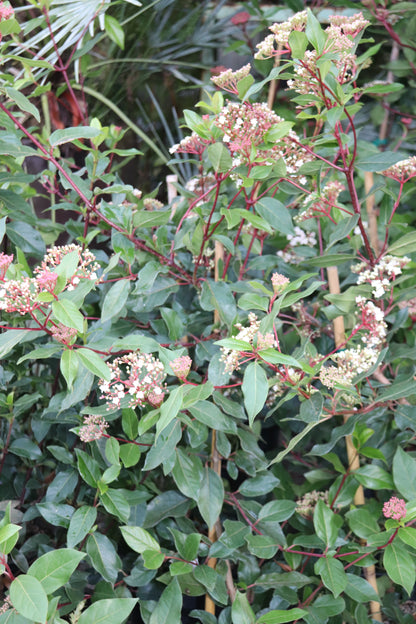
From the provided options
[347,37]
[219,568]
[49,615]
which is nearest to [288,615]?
[219,568]

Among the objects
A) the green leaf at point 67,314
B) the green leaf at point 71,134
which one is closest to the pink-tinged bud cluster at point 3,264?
the green leaf at point 67,314

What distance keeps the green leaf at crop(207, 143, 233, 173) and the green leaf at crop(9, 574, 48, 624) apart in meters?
0.63

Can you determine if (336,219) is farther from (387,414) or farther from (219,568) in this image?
(219,568)

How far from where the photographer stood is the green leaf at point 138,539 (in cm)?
90

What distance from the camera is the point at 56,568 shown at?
721mm

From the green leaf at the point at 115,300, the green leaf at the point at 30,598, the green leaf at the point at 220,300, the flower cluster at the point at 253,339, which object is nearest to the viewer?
the green leaf at the point at 30,598

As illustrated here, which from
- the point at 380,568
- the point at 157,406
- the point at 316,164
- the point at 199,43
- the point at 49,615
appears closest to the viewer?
the point at 49,615

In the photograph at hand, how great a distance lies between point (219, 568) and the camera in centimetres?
102

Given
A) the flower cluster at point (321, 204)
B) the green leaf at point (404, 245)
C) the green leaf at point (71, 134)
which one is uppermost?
the green leaf at point (71, 134)

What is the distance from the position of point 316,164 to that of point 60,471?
0.73 m

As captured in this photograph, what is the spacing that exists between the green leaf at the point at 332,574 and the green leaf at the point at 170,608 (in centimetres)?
23

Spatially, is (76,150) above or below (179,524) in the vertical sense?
above

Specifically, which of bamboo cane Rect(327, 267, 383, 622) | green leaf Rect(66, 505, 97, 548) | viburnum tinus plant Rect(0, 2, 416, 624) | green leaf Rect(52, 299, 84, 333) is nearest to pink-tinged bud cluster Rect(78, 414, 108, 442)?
viburnum tinus plant Rect(0, 2, 416, 624)

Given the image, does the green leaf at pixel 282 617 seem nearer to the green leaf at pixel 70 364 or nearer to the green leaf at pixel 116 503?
the green leaf at pixel 116 503
